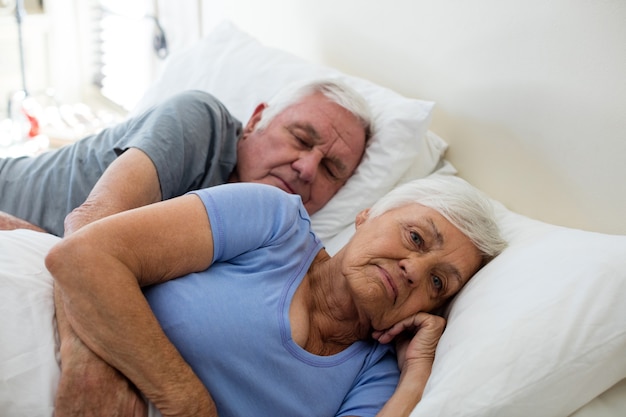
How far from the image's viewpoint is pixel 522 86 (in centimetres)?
140

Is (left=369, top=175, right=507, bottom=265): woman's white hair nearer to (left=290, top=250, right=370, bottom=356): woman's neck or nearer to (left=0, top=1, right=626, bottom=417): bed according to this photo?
(left=0, top=1, right=626, bottom=417): bed

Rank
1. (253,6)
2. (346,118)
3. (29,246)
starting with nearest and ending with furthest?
1. (29,246)
2. (346,118)
3. (253,6)

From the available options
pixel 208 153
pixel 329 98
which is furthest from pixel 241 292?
pixel 329 98

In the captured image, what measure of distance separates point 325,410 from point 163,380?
340mm

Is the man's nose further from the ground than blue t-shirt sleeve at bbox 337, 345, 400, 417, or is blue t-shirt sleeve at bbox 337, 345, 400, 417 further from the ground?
the man's nose

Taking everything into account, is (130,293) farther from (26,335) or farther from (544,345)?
(544,345)

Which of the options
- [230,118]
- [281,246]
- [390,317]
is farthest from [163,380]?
[230,118]

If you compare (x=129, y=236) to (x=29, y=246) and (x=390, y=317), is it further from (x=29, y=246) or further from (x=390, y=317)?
(x=390, y=317)

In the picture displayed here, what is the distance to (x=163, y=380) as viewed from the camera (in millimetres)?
938

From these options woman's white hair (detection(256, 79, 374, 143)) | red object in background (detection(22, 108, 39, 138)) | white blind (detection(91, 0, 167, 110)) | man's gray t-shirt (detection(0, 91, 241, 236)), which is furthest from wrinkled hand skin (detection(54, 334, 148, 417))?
white blind (detection(91, 0, 167, 110))

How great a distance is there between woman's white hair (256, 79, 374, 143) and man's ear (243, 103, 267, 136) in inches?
1.7

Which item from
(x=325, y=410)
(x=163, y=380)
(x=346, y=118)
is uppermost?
(x=346, y=118)

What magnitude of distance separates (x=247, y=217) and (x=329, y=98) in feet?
2.08

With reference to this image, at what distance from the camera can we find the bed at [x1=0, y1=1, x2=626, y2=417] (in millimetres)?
888
